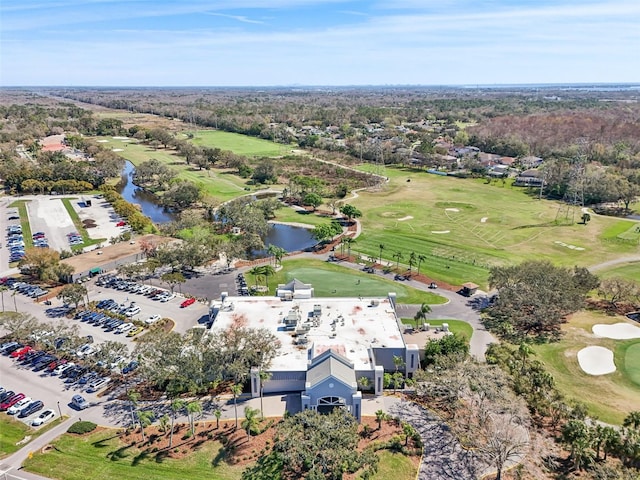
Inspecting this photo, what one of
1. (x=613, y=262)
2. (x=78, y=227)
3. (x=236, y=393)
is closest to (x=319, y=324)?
(x=236, y=393)

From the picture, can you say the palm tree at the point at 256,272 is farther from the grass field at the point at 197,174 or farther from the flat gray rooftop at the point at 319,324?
the grass field at the point at 197,174

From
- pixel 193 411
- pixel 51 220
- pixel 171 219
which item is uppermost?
pixel 51 220

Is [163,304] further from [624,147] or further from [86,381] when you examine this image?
[624,147]

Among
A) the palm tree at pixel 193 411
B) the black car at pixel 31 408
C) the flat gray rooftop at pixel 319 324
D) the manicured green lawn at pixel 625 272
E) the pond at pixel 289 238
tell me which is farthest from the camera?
the pond at pixel 289 238

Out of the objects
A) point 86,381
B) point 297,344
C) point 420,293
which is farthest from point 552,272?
point 86,381

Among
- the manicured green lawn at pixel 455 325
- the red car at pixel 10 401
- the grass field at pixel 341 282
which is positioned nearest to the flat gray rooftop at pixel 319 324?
the manicured green lawn at pixel 455 325

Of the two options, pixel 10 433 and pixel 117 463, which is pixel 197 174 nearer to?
pixel 10 433

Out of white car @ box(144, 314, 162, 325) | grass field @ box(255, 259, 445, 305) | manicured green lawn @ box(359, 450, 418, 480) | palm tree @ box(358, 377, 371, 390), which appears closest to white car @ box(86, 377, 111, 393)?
white car @ box(144, 314, 162, 325)
